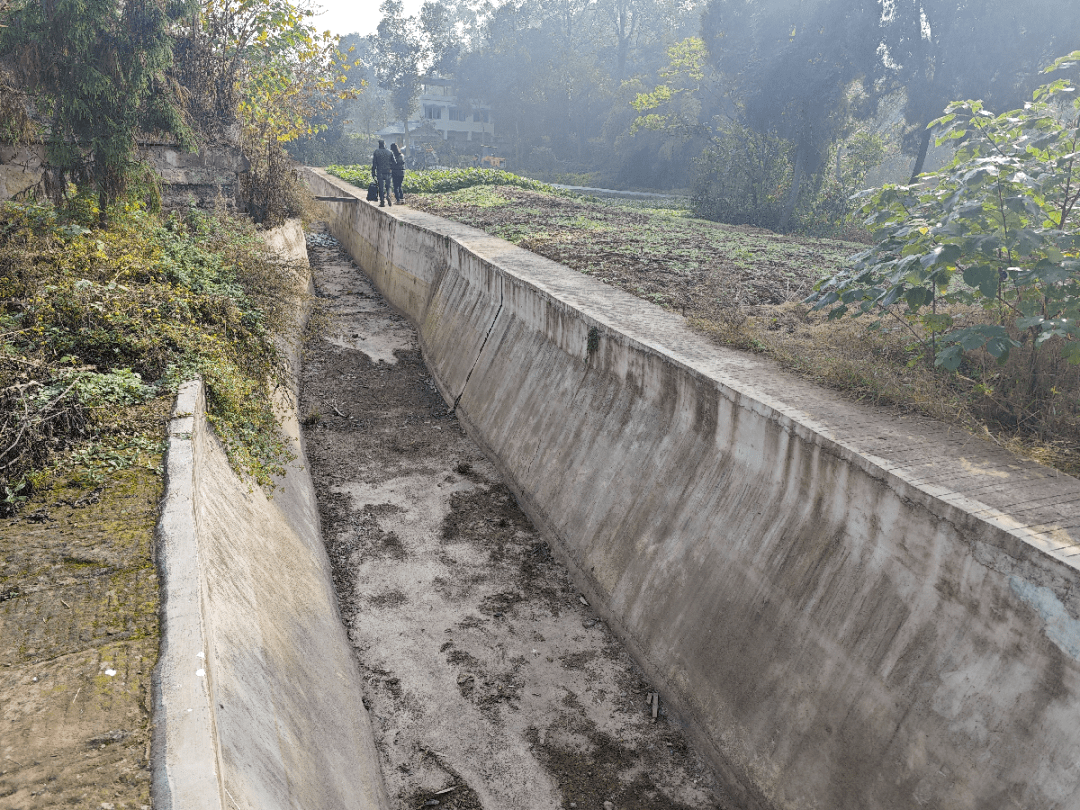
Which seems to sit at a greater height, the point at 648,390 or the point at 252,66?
the point at 252,66

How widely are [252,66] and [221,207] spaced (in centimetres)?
467

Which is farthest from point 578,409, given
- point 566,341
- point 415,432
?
point 415,432

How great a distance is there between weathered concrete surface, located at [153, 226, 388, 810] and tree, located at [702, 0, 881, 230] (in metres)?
20.8

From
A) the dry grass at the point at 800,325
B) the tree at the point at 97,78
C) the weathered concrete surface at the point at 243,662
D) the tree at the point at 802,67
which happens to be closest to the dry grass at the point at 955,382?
the dry grass at the point at 800,325

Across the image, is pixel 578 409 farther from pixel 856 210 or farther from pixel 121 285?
pixel 121 285

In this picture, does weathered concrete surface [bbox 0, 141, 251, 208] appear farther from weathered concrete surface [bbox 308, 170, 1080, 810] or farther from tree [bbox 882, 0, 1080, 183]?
tree [bbox 882, 0, 1080, 183]

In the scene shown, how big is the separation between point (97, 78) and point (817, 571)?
9.43 meters

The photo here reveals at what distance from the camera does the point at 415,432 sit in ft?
35.4

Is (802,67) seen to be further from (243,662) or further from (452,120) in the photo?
(452,120)

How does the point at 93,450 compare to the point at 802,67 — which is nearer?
the point at 93,450

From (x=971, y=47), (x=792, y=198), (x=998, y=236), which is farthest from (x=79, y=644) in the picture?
(x=971, y=47)

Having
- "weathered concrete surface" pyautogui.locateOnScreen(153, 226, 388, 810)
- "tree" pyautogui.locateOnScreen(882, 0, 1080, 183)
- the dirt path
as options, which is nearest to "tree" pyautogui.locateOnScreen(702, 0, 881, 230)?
"tree" pyautogui.locateOnScreen(882, 0, 1080, 183)

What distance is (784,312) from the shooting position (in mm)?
9344

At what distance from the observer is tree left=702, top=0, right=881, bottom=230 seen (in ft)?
72.0
